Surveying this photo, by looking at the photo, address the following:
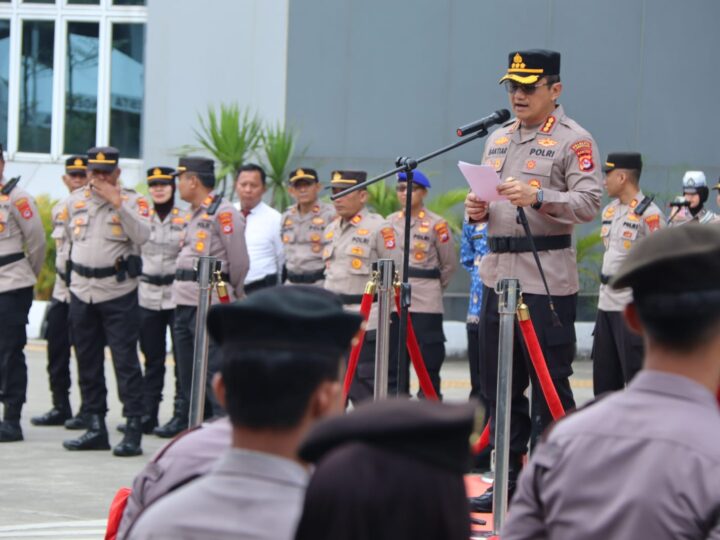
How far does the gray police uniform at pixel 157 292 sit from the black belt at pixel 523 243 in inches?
155

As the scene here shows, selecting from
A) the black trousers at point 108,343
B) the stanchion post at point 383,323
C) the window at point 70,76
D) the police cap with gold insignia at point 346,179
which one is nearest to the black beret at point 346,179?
the police cap with gold insignia at point 346,179

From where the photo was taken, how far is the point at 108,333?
361 inches

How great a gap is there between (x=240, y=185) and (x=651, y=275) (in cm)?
874

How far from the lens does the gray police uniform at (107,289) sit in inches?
356

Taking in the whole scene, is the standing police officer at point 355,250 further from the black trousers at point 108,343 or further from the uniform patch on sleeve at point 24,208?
the uniform patch on sleeve at point 24,208

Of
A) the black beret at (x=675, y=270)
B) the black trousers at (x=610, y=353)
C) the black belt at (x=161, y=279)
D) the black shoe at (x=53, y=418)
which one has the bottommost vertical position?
the black shoe at (x=53, y=418)

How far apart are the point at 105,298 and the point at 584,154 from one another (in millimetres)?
4007

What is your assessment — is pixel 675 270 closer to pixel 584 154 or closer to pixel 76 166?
pixel 584 154

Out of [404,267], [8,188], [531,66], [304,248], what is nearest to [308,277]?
[304,248]

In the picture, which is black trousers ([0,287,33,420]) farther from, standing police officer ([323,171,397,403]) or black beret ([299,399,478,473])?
black beret ([299,399,478,473])

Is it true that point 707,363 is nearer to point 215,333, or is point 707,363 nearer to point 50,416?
point 215,333

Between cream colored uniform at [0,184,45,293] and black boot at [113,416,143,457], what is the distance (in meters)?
1.30

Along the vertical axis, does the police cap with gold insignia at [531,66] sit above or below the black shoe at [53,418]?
above

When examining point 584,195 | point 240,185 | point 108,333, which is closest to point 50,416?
point 108,333
